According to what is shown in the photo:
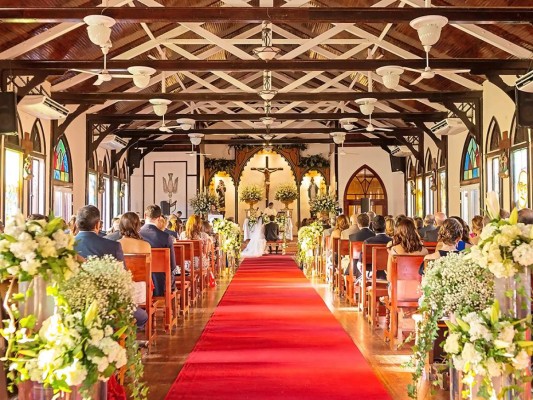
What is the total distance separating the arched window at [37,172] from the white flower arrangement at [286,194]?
514 inches

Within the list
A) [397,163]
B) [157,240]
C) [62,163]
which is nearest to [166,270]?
[157,240]

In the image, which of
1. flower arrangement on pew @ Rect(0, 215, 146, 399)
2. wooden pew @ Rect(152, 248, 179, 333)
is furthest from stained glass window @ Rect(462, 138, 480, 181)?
flower arrangement on pew @ Rect(0, 215, 146, 399)

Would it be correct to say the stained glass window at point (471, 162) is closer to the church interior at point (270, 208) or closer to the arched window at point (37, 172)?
the church interior at point (270, 208)

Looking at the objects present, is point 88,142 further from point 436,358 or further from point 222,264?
point 436,358

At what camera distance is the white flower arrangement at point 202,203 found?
890 inches

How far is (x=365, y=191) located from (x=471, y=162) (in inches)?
364

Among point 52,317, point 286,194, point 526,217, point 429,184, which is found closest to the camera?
point 52,317

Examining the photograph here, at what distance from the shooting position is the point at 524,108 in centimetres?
960

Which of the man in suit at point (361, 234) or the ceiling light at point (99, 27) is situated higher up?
the ceiling light at point (99, 27)

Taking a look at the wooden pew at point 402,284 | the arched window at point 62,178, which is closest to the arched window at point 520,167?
the wooden pew at point 402,284

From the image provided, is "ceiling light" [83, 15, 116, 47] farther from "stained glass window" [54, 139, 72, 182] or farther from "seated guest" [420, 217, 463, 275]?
"stained glass window" [54, 139, 72, 182]

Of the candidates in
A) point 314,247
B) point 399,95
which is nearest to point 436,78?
point 399,95

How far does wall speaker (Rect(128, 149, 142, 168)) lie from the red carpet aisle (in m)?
13.4

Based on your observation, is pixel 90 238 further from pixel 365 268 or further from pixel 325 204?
pixel 325 204
